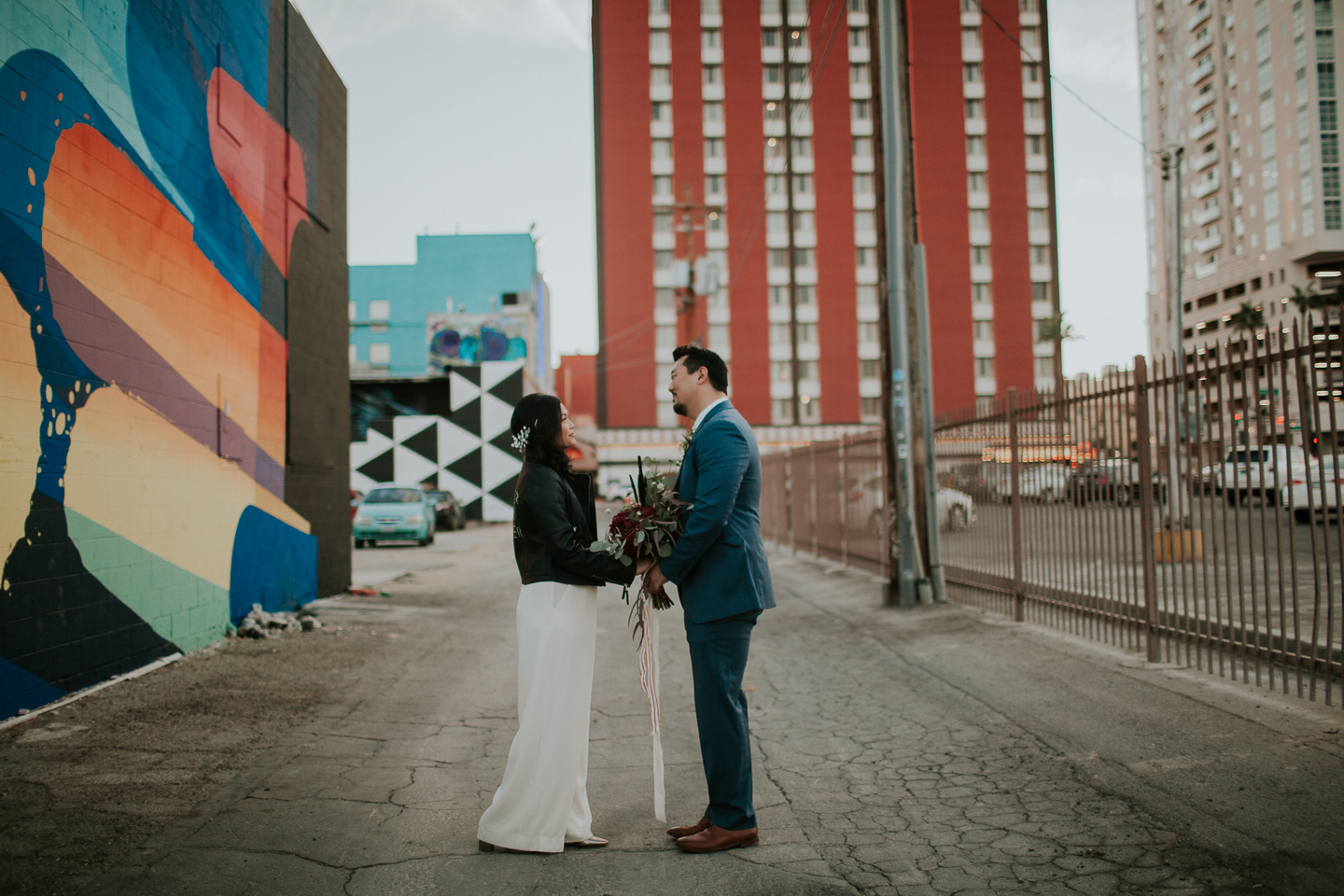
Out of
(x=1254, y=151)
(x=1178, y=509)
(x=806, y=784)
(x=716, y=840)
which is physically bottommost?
(x=806, y=784)

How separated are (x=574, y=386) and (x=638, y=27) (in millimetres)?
26443

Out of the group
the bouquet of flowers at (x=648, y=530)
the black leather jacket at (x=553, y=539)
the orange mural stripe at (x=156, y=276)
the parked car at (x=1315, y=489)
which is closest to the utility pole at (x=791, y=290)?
the orange mural stripe at (x=156, y=276)

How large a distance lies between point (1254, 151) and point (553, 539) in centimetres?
8804

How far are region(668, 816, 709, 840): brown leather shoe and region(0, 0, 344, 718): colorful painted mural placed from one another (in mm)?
3988

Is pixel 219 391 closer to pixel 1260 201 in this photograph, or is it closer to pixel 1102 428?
pixel 1102 428

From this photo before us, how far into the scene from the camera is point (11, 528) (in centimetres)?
502

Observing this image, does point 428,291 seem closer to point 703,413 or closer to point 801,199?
point 801,199

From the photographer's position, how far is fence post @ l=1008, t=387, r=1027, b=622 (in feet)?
26.6

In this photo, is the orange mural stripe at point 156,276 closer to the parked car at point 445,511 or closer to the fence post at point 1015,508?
the fence post at point 1015,508

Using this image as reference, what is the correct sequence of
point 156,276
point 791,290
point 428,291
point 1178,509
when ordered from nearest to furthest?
point 1178,509
point 156,276
point 791,290
point 428,291

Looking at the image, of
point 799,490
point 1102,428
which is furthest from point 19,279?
point 799,490

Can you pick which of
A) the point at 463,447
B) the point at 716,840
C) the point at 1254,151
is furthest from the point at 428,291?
the point at 1254,151

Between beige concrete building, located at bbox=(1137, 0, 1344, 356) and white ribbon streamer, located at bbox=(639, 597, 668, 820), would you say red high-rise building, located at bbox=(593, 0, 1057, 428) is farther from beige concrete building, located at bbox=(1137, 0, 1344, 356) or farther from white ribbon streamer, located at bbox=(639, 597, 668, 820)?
white ribbon streamer, located at bbox=(639, 597, 668, 820)

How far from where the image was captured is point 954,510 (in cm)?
981
